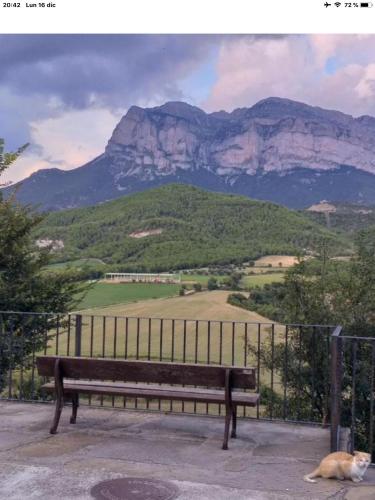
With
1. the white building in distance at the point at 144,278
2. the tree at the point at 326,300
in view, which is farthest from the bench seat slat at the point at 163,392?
the white building in distance at the point at 144,278

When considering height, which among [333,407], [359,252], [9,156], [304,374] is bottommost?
[304,374]

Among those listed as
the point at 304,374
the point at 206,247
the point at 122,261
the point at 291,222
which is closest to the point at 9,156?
the point at 304,374

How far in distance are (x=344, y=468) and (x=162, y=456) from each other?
1.53 metres

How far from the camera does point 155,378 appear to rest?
550 centimetres

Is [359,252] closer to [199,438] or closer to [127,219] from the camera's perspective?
[199,438]

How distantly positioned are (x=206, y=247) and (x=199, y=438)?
82.6m

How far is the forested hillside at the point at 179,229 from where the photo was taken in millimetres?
81562

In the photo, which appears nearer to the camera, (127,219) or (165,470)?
(165,470)

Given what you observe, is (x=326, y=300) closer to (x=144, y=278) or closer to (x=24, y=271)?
(x=24, y=271)

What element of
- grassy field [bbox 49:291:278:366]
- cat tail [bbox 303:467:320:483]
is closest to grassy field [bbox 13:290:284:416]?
grassy field [bbox 49:291:278:366]

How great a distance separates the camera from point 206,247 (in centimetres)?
8812

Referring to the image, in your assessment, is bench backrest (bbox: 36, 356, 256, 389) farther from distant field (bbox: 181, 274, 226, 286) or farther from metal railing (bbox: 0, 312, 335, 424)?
distant field (bbox: 181, 274, 226, 286)

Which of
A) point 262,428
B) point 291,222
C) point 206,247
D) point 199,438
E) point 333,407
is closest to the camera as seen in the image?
point 333,407

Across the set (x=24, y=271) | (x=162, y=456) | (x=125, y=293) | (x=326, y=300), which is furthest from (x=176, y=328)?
(x=162, y=456)
